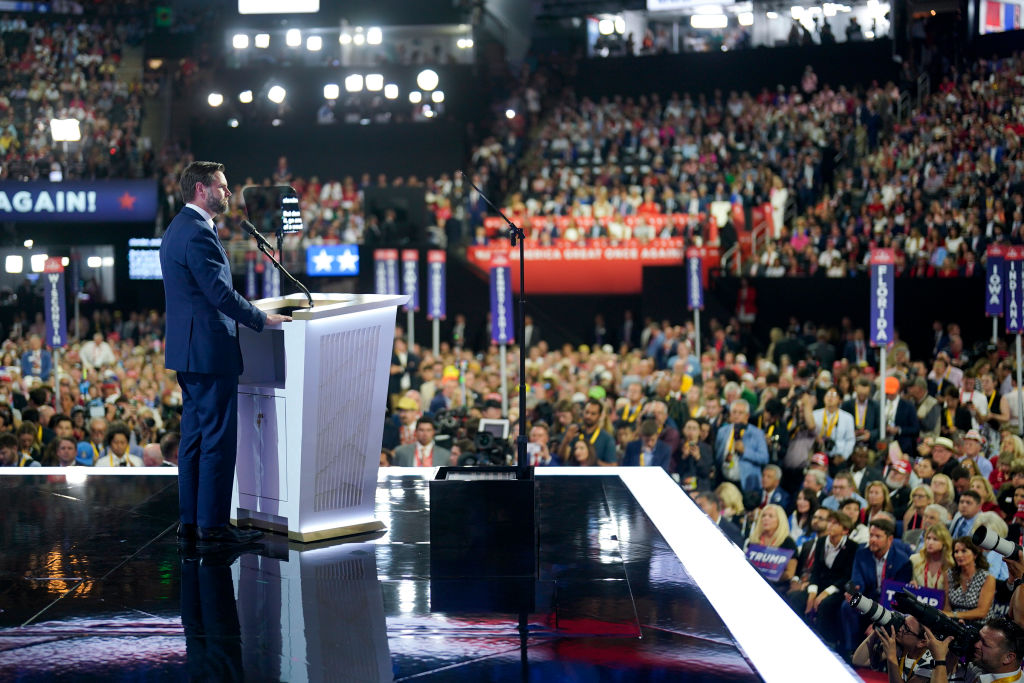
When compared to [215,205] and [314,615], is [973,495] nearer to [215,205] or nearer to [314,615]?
[314,615]

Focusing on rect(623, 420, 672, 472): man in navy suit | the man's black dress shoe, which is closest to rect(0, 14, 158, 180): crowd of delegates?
rect(623, 420, 672, 472): man in navy suit

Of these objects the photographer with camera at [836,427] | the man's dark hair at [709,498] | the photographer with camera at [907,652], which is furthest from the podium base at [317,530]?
the photographer with camera at [836,427]

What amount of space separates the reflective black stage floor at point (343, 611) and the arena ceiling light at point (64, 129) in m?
16.8

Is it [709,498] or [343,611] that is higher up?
[343,611]

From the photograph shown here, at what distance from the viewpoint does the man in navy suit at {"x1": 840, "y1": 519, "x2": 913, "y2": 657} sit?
6004 millimetres

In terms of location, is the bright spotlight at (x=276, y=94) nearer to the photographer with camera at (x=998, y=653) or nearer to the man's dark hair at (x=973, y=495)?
the man's dark hair at (x=973, y=495)

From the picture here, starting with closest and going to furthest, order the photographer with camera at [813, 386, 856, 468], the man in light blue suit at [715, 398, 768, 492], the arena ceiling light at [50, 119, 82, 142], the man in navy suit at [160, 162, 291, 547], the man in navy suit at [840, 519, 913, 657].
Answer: the man in navy suit at [160, 162, 291, 547] < the man in navy suit at [840, 519, 913, 657] < the man in light blue suit at [715, 398, 768, 492] < the photographer with camera at [813, 386, 856, 468] < the arena ceiling light at [50, 119, 82, 142]

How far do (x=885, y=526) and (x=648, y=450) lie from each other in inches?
93.1

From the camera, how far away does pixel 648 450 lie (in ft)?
27.1

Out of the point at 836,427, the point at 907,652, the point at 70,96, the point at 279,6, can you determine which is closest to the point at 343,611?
the point at 907,652

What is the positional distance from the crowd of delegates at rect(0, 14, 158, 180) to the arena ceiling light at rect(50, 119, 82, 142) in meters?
0.34

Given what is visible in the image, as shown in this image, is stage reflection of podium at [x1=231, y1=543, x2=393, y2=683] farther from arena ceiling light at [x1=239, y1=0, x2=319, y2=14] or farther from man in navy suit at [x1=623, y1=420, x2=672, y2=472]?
arena ceiling light at [x1=239, y1=0, x2=319, y2=14]

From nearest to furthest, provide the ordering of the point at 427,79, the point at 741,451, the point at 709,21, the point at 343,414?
the point at 343,414, the point at 741,451, the point at 427,79, the point at 709,21

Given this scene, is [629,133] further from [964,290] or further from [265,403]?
[265,403]
